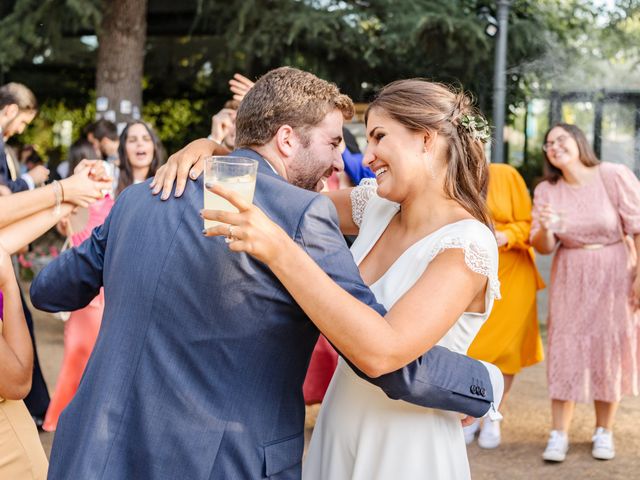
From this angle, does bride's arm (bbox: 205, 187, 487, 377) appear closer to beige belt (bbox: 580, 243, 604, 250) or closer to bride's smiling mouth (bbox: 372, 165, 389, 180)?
bride's smiling mouth (bbox: 372, 165, 389, 180)

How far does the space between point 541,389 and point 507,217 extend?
1820 millimetres

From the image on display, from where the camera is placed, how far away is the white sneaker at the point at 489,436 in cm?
519

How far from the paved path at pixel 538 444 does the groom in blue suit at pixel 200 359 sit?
3097mm

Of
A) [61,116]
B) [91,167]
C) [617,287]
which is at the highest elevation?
[91,167]

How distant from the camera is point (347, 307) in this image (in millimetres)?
1693

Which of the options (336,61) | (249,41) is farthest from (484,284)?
(336,61)

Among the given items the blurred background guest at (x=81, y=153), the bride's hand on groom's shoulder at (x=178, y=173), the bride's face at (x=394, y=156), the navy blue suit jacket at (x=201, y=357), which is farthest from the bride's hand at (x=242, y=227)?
the blurred background guest at (x=81, y=153)

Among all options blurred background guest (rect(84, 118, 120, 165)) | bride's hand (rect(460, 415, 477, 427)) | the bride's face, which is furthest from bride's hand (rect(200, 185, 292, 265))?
blurred background guest (rect(84, 118, 120, 165))

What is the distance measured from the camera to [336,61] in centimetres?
1228

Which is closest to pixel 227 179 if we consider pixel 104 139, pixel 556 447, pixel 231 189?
pixel 231 189

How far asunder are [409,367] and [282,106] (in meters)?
0.68

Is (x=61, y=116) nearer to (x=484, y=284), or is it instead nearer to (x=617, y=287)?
(x=617, y=287)

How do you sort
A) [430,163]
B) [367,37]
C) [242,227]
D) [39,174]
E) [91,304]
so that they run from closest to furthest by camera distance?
1. [242,227]
2. [430,163]
3. [91,304]
4. [39,174]
5. [367,37]

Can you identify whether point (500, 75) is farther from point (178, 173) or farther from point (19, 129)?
point (178, 173)
